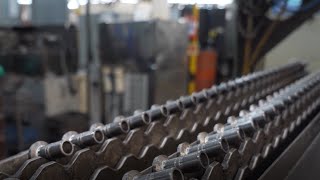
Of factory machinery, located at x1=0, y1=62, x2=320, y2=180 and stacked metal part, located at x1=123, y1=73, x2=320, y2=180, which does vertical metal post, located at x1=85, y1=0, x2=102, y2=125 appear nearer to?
factory machinery, located at x1=0, y1=62, x2=320, y2=180

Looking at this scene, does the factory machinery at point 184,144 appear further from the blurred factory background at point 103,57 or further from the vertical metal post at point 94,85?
the vertical metal post at point 94,85

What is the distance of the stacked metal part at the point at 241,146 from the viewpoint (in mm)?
514

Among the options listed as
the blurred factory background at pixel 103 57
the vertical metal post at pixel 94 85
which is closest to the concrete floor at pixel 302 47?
the blurred factory background at pixel 103 57

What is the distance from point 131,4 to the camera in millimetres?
4055

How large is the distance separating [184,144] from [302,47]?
203cm

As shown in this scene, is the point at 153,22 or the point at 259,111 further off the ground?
the point at 153,22

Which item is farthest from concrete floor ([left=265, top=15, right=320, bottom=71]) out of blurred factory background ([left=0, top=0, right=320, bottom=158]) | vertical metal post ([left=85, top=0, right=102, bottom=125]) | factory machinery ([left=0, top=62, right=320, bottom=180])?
factory machinery ([left=0, top=62, right=320, bottom=180])

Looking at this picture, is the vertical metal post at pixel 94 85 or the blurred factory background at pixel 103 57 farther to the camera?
the vertical metal post at pixel 94 85

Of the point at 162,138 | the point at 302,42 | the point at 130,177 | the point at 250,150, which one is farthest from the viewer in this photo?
the point at 302,42

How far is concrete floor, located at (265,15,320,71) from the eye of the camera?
2.37 meters

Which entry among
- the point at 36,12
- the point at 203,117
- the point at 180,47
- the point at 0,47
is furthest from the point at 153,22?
the point at 203,117

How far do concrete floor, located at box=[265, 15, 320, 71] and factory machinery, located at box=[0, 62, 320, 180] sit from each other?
4.55 feet

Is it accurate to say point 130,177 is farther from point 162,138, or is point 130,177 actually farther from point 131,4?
point 131,4

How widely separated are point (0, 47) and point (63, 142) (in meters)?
1.90
